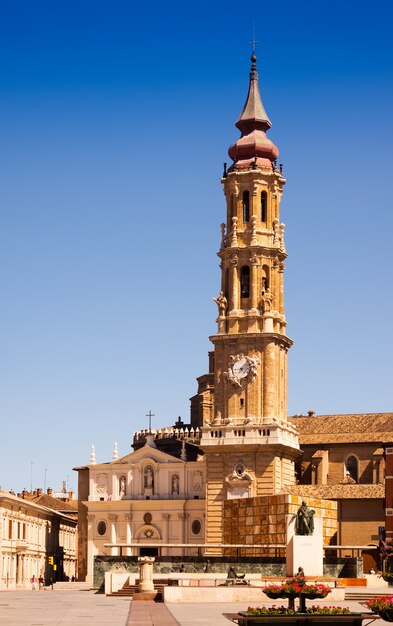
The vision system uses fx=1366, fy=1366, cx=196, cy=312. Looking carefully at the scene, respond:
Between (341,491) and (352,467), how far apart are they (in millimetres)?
9088

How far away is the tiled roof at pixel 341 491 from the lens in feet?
319

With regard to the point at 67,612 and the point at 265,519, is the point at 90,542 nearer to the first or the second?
the point at 265,519

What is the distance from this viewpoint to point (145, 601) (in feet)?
188

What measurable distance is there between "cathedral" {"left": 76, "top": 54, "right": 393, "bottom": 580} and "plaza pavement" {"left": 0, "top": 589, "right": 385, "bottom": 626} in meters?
36.4

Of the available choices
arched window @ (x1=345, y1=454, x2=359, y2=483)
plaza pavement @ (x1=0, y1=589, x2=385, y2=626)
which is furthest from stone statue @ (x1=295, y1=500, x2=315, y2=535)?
arched window @ (x1=345, y1=454, x2=359, y2=483)

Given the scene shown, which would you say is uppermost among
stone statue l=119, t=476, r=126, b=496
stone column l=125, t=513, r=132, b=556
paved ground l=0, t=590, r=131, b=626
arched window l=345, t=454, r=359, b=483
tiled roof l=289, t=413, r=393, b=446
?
tiled roof l=289, t=413, r=393, b=446

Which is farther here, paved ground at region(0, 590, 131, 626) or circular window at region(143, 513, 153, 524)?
circular window at region(143, 513, 153, 524)

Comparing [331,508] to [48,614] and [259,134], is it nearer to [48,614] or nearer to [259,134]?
[259,134]

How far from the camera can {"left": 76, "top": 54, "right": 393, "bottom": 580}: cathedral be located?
318ft

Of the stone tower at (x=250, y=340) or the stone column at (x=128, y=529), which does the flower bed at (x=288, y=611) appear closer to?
the stone tower at (x=250, y=340)

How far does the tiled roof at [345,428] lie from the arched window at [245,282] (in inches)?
583

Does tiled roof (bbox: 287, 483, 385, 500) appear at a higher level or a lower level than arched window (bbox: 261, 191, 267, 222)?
lower

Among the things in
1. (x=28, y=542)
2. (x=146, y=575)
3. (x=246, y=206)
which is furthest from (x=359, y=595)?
(x=28, y=542)

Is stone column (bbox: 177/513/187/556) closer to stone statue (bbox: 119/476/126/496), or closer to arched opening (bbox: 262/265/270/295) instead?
stone statue (bbox: 119/476/126/496)
